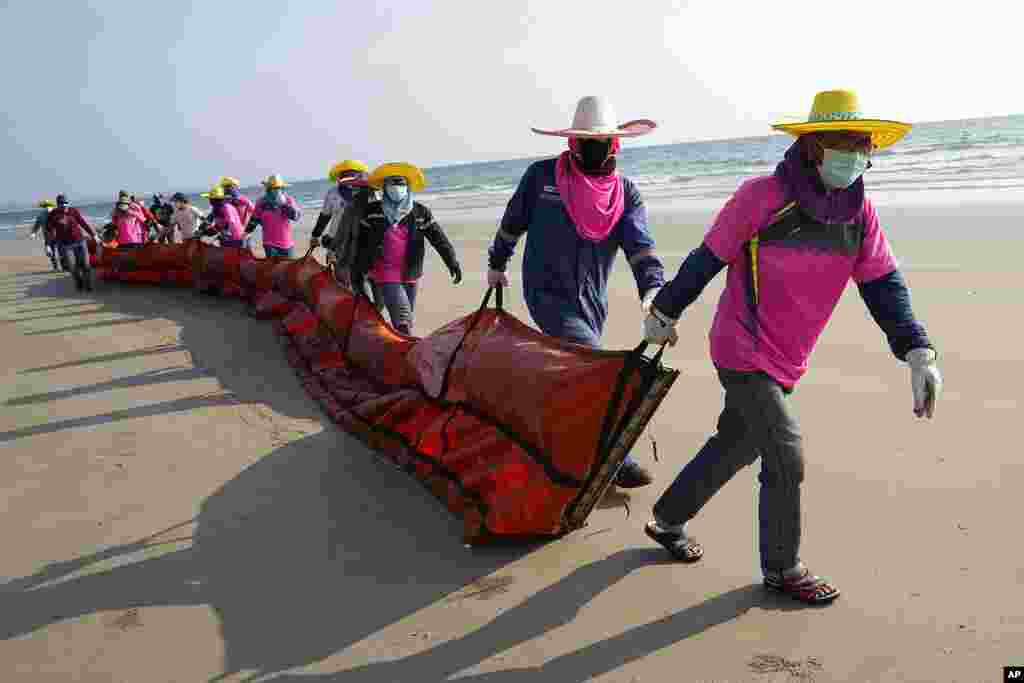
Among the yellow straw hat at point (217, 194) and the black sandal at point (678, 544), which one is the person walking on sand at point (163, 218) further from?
the black sandal at point (678, 544)

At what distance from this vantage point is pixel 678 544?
10.1 ft

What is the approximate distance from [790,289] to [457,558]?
1.77 m

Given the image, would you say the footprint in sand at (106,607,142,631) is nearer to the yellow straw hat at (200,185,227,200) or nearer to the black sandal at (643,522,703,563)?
the black sandal at (643,522,703,563)

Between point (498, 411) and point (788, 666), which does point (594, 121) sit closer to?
point (498, 411)

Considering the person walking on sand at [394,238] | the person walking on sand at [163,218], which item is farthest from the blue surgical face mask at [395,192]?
the person walking on sand at [163,218]

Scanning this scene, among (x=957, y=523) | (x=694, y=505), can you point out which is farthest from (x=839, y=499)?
(x=694, y=505)

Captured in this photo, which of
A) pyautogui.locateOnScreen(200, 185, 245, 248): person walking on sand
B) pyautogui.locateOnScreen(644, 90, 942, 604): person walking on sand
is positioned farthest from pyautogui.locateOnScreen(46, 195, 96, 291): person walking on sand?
pyautogui.locateOnScreen(644, 90, 942, 604): person walking on sand

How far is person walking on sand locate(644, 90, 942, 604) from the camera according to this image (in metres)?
2.47

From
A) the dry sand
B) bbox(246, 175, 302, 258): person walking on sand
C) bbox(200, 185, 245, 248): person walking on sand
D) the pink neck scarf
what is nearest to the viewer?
the dry sand

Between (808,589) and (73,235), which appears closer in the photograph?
(808,589)

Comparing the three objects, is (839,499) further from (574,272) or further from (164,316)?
(164,316)

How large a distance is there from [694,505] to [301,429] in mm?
2814

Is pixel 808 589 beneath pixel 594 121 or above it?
beneath

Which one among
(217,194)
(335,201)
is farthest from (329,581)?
(217,194)
